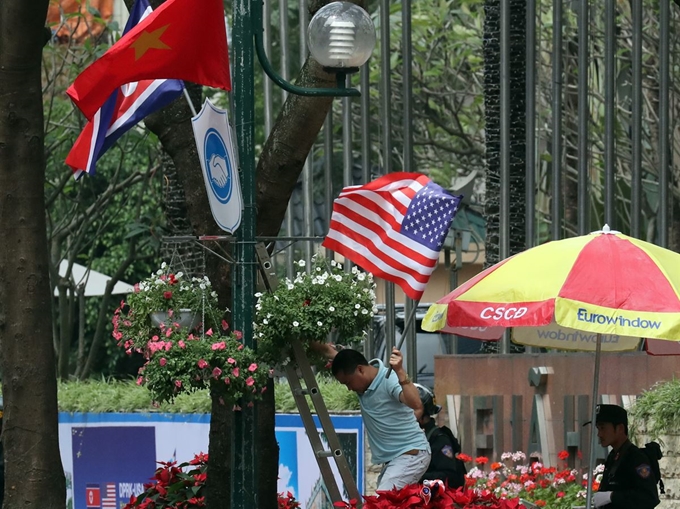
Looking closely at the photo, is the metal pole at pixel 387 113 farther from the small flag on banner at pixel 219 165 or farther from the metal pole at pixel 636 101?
the small flag on banner at pixel 219 165

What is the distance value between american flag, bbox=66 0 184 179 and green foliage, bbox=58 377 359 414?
3996 millimetres

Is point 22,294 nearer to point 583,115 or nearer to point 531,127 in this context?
point 531,127

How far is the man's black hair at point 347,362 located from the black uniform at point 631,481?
5.69 feet

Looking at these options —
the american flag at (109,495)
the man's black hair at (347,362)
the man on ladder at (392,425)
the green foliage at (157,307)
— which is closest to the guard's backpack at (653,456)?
the man on ladder at (392,425)

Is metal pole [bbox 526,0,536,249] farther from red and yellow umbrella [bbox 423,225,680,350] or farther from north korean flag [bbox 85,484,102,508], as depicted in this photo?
north korean flag [bbox 85,484,102,508]

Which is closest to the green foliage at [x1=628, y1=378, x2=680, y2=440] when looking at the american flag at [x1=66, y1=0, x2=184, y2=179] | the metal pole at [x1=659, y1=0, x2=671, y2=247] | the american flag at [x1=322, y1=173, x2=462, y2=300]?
the metal pole at [x1=659, y1=0, x2=671, y2=247]

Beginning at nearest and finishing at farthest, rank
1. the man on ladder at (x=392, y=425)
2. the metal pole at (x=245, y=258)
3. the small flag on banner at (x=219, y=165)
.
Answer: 1. the small flag on banner at (x=219, y=165)
2. the metal pole at (x=245, y=258)
3. the man on ladder at (x=392, y=425)

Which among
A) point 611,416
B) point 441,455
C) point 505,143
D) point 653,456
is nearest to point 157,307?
point 441,455

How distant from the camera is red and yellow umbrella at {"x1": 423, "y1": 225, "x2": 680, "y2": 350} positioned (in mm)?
7363

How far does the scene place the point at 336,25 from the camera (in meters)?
7.73

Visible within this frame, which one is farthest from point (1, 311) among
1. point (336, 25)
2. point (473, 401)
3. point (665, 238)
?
point (665, 238)

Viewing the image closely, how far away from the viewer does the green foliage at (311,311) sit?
8.18 m

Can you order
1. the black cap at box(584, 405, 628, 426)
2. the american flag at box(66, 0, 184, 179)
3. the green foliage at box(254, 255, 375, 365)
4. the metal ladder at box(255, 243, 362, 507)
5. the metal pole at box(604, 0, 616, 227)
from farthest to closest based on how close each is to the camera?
1. the metal pole at box(604, 0, 616, 227)
2. the american flag at box(66, 0, 184, 179)
3. the black cap at box(584, 405, 628, 426)
4. the metal ladder at box(255, 243, 362, 507)
5. the green foliage at box(254, 255, 375, 365)

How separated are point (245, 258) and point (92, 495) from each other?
693 cm
